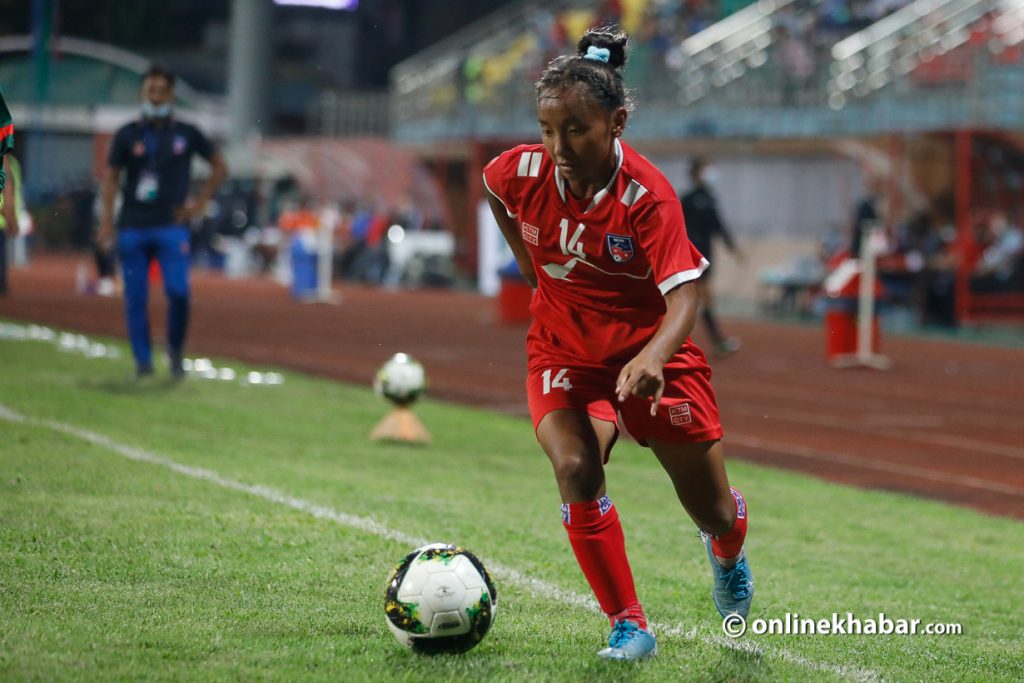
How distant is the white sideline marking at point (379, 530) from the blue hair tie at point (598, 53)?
78.3 inches

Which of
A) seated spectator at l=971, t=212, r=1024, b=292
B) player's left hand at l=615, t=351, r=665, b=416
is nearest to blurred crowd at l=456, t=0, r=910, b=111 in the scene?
seated spectator at l=971, t=212, r=1024, b=292

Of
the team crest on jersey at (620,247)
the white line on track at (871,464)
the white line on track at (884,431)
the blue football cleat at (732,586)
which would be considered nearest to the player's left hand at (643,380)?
the team crest on jersey at (620,247)

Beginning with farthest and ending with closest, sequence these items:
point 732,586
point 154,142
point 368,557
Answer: point 154,142 → point 368,557 → point 732,586

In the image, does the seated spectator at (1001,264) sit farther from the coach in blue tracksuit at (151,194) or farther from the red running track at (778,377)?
the coach in blue tracksuit at (151,194)

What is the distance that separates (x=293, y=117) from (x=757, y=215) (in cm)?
3002

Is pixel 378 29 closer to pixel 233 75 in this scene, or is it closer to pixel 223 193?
pixel 233 75

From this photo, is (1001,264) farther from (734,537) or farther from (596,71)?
(596,71)

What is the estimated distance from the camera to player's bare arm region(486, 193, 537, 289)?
17.1 ft

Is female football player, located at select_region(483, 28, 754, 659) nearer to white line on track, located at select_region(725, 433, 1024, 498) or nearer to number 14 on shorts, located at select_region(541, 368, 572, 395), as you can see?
number 14 on shorts, located at select_region(541, 368, 572, 395)

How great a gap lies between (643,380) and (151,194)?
825 cm

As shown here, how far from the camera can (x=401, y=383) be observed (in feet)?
33.0

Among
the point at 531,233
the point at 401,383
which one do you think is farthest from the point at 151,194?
the point at 531,233

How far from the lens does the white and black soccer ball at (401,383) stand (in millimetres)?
10062

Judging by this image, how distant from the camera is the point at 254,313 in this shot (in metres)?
24.3
